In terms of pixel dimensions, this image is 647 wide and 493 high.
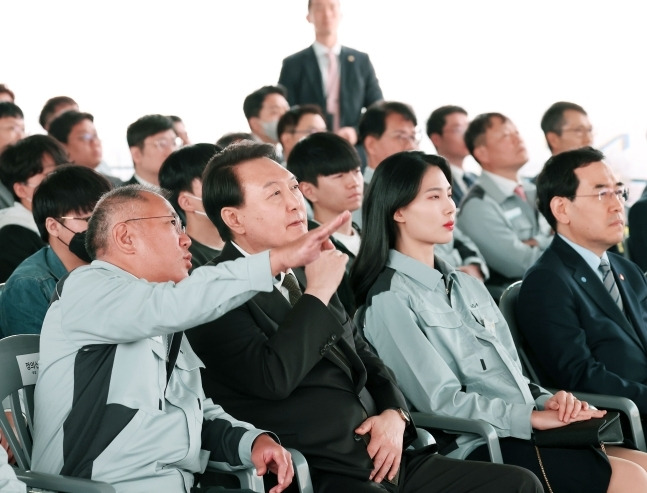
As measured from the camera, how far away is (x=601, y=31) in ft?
21.8

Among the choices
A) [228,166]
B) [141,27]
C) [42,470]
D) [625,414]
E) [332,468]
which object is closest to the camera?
[42,470]

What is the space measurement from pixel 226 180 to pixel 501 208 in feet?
8.03

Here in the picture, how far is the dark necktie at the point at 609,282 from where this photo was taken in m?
3.12

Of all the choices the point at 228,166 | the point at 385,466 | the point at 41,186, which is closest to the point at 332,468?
the point at 385,466

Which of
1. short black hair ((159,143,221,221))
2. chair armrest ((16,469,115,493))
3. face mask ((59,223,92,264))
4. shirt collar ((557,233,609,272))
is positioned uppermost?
short black hair ((159,143,221,221))

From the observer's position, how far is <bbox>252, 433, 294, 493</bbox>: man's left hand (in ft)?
6.79

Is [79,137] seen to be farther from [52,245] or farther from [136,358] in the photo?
[136,358]

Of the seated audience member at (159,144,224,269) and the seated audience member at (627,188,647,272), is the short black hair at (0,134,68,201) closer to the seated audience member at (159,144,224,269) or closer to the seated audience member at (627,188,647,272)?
the seated audience member at (159,144,224,269)

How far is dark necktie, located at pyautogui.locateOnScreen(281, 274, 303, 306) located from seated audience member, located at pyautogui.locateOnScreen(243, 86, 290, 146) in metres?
3.07

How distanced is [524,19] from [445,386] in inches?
184

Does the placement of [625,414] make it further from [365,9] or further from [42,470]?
[365,9]

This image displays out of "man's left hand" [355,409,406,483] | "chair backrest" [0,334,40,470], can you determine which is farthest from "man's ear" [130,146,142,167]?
"man's left hand" [355,409,406,483]

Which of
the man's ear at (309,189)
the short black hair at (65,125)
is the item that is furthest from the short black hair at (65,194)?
the short black hair at (65,125)

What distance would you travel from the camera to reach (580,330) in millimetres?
2973
